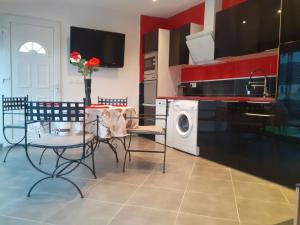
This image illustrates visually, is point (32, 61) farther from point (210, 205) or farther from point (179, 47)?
point (210, 205)

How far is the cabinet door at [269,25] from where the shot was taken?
2668 mm

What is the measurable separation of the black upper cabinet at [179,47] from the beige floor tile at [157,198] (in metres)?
2.65

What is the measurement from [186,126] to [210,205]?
1.84 m

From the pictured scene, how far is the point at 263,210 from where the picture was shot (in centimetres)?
189

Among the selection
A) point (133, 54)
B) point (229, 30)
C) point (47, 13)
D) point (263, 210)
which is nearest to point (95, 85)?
point (133, 54)

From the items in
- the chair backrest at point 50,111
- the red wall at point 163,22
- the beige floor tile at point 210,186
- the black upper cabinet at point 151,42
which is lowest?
the beige floor tile at point 210,186

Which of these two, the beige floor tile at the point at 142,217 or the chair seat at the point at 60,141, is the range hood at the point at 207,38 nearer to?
the chair seat at the point at 60,141

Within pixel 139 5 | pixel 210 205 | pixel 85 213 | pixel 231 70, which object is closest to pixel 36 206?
pixel 85 213

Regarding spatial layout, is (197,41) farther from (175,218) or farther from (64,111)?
(175,218)

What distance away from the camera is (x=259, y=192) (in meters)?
2.24

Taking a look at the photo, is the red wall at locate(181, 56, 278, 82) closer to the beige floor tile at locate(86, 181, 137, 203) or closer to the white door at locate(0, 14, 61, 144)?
the beige floor tile at locate(86, 181, 137, 203)

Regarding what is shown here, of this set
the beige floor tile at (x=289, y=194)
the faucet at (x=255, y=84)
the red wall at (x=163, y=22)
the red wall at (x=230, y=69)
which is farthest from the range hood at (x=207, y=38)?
the beige floor tile at (x=289, y=194)

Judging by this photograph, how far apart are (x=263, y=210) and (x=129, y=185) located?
3.92ft

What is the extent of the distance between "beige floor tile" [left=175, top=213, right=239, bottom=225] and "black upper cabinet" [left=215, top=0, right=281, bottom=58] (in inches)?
80.1
